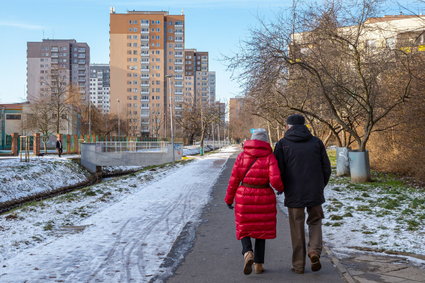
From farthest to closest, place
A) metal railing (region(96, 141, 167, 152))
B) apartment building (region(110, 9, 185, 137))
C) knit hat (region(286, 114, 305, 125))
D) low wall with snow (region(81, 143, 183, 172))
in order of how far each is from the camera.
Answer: apartment building (region(110, 9, 185, 137))
metal railing (region(96, 141, 167, 152))
low wall with snow (region(81, 143, 183, 172))
knit hat (region(286, 114, 305, 125))

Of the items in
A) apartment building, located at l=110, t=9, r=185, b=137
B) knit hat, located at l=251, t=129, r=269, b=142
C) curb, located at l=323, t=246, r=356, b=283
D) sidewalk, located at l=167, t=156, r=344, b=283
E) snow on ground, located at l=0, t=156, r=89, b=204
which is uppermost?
apartment building, located at l=110, t=9, r=185, b=137

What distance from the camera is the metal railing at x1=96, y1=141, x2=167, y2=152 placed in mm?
35344

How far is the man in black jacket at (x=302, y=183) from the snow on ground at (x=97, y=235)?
170 cm

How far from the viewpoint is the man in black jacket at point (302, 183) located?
4949 mm

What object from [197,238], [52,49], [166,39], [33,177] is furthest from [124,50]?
[197,238]

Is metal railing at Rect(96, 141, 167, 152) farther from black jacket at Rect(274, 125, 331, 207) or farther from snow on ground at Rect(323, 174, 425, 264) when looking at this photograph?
black jacket at Rect(274, 125, 331, 207)

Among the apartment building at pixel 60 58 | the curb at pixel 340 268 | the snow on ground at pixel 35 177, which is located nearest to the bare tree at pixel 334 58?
the curb at pixel 340 268

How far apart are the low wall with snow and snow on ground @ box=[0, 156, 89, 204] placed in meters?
3.08

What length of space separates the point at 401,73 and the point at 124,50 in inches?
4587

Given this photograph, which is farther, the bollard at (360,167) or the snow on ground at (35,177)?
the snow on ground at (35,177)

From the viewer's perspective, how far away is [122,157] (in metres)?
36.7

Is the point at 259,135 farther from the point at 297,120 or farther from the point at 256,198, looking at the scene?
the point at 256,198

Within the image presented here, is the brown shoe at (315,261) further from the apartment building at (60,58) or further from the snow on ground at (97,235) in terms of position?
the apartment building at (60,58)

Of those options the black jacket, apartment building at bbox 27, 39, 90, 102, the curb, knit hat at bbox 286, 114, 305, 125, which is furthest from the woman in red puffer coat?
apartment building at bbox 27, 39, 90, 102
